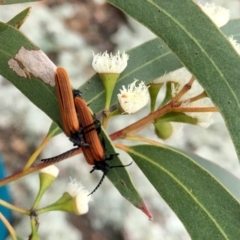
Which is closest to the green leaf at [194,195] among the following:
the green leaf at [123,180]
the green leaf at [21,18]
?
the green leaf at [123,180]

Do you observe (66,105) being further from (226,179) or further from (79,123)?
(226,179)

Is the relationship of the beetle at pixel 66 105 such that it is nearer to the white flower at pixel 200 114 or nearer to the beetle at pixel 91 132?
the beetle at pixel 91 132

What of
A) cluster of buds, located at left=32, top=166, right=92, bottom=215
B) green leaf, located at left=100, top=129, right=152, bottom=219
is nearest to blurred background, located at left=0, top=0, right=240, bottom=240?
cluster of buds, located at left=32, top=166, right=92, bottom=215

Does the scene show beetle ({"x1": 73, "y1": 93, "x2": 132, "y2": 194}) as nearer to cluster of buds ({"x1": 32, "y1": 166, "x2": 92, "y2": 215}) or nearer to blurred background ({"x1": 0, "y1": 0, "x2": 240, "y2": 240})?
cluster of buds ({"x1": 32, "y1": 166, "x2": 92, "y2": 215})

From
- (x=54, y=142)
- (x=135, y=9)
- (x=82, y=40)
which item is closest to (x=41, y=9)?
(x=82, y=40)

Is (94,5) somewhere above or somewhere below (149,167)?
above

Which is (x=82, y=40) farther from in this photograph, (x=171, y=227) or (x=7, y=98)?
(x=171, y=227)
